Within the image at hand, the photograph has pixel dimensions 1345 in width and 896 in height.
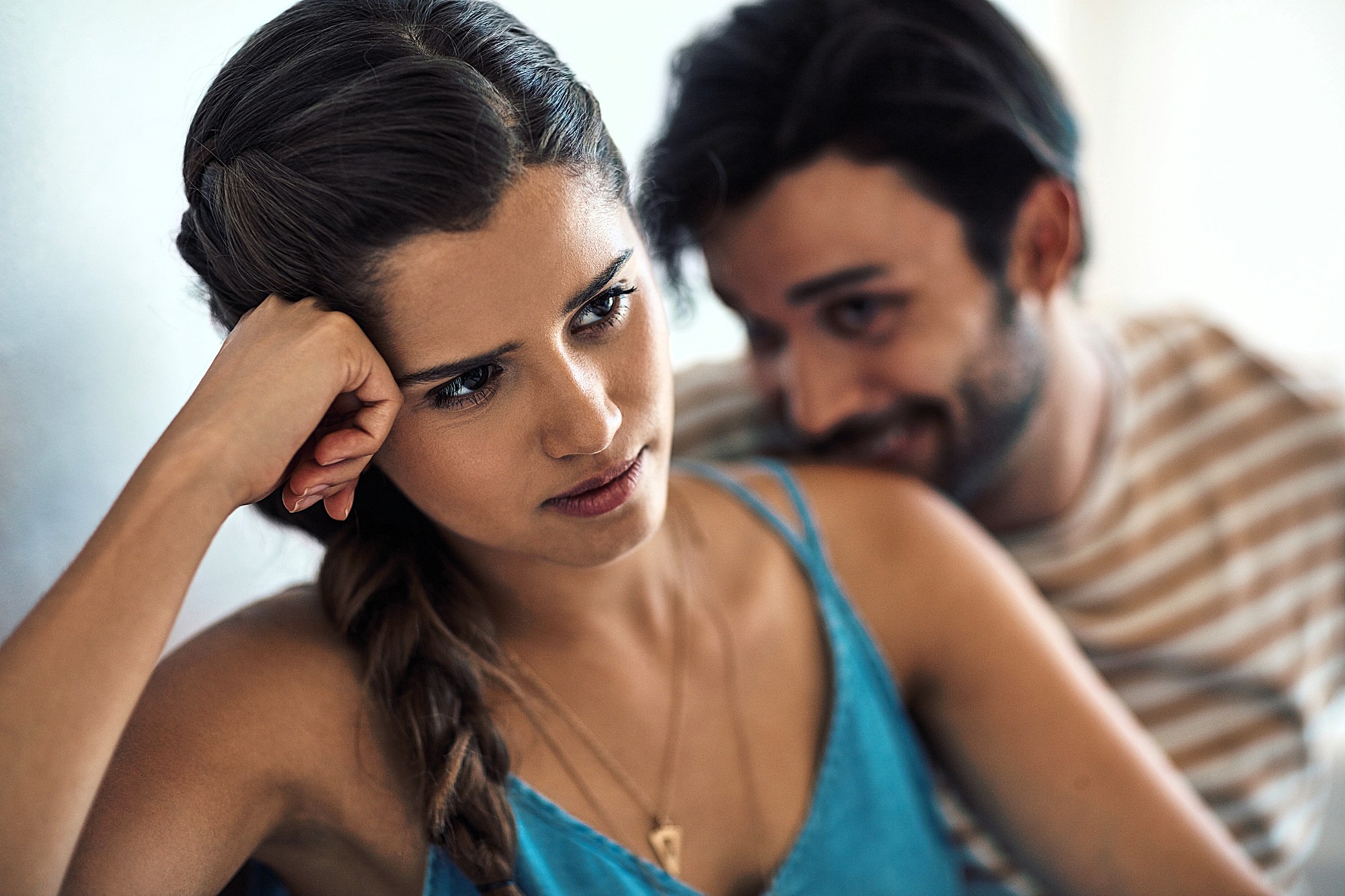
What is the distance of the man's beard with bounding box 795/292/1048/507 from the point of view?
1.46 meters

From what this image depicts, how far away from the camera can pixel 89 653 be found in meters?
0.75

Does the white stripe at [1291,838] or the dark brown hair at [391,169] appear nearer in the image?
the dark brown hair at [391,169]

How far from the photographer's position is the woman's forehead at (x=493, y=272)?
80cm

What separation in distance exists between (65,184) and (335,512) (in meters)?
0.42

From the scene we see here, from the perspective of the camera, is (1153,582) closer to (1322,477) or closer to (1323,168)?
(1322,477)

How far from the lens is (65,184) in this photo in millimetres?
1004

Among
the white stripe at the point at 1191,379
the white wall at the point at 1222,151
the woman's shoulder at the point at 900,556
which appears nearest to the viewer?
the woman's shoulder at the point at 900,556

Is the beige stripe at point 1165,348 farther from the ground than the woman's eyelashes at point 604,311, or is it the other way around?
the woman's eyelashes at point 604,311

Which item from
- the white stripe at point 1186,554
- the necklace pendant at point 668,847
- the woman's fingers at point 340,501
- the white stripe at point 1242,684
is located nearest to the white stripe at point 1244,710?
the white stripe at point 1242,684

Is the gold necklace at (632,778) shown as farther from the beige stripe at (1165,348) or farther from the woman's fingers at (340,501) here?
the beige stripe at (1165,348)

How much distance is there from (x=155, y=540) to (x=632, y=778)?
503 mm

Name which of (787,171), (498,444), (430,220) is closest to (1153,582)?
(787,171)

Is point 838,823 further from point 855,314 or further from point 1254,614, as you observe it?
point 1254,614

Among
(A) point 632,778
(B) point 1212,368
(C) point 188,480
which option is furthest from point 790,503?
(B) point 1212,368
